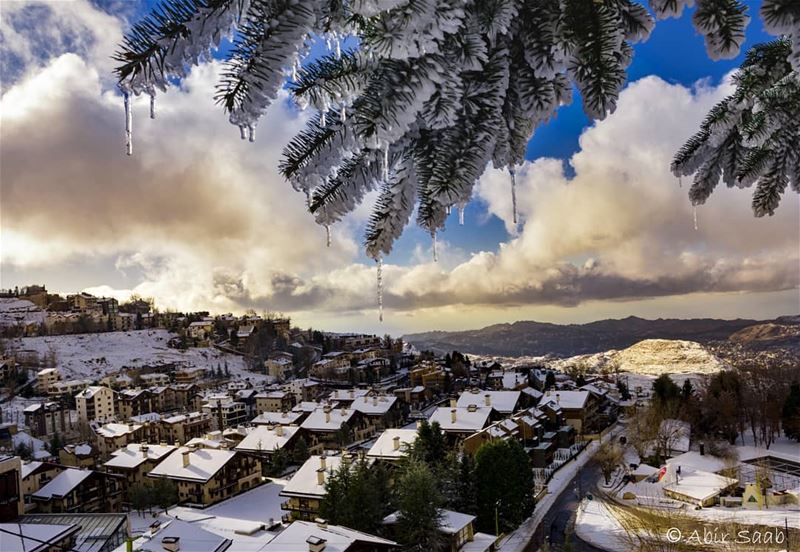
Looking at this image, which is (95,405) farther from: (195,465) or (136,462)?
(195,465)

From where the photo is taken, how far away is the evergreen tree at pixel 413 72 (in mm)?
1067

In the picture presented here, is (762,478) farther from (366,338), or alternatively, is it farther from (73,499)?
(366,338)

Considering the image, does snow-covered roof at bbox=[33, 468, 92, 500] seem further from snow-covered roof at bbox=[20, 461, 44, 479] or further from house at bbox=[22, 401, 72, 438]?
house at bbox=[22, 401, 72, 438]

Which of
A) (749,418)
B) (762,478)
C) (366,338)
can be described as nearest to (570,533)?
(762,478)

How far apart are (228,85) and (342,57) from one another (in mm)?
330

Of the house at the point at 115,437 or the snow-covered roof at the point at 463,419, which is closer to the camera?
the snow-covered roof at the point at 463,419

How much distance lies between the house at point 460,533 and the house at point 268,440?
13.3 m

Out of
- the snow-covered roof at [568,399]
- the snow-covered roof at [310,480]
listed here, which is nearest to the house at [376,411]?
the snow-covered roof at [568,399]

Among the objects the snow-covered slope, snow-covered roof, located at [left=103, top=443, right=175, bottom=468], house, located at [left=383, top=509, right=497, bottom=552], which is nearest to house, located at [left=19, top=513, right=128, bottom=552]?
house, located at [left=383, top=509, right=497, bottom=552]

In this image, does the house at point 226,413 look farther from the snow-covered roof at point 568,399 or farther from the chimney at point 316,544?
the chimney at point 316,544

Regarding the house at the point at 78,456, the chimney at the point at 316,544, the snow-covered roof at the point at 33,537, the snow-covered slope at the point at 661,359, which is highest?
the snow-covered roof at the point at 33,537

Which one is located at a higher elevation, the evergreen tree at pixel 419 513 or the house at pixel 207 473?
the evergreen tree at pixel 419 513

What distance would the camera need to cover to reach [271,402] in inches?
1831

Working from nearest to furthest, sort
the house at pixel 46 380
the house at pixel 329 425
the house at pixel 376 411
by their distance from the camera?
the house at pixel 329 425, the house at pixel 376 411, the house at pixel 46 380
